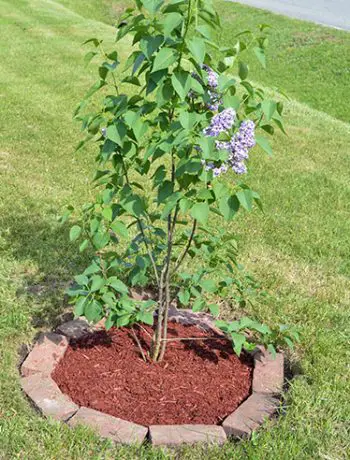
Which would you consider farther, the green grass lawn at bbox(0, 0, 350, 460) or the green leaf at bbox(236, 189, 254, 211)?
the green grass lawn at bbox(0, 0, 350, 460)

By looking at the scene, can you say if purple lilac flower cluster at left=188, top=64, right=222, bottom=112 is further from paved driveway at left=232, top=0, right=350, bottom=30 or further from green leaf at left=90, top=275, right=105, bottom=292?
paved driveway at left=232, top=0, right=350, bottom=30

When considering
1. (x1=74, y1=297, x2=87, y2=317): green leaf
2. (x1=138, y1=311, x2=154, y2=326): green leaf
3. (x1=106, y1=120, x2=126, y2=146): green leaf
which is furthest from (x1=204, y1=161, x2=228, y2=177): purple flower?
(x1=74, y1=297, x2=87, y2=317): green leaf

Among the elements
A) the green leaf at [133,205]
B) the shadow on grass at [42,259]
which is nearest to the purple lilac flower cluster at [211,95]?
the green leaf at [133,205]

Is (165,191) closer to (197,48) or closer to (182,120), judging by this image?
(182,120)

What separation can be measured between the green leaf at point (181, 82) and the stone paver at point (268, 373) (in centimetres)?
163

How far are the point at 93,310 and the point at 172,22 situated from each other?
4.70 feet

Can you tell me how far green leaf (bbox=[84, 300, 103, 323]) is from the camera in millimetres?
3055

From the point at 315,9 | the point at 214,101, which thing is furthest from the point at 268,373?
the point at 315,9

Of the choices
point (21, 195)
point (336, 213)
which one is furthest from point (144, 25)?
point (336, 213)

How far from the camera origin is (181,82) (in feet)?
8.00

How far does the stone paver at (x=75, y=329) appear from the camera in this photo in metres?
3.59

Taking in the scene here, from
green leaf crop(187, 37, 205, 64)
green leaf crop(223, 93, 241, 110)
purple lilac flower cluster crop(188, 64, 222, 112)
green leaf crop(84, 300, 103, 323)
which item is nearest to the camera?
green leaf crop(187, 37, 205, 64)

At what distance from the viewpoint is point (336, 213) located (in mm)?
5867

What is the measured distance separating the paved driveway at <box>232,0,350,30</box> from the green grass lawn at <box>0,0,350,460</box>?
9.77 meters
